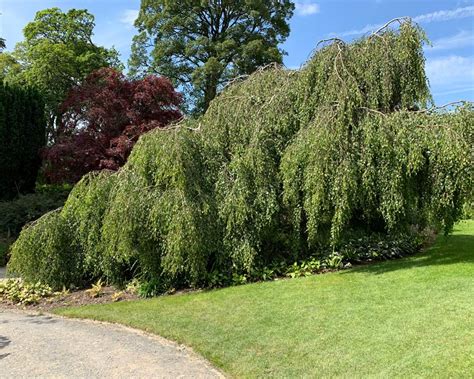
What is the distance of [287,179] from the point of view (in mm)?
7992

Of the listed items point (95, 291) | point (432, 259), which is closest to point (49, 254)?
point (95, 291)

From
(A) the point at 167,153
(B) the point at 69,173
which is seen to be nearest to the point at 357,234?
(A) the point at 167,153

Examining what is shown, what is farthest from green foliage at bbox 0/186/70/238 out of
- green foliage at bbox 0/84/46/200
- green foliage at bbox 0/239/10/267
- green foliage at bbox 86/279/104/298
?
green foliage at bbox 86/279/104/298

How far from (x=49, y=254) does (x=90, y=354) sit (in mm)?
4006

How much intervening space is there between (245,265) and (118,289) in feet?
8.60

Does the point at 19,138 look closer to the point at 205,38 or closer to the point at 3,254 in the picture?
the point at 3,254

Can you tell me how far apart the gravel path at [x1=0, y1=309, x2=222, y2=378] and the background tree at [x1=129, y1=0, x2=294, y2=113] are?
17.2m

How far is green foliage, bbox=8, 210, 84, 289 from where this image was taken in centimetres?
869

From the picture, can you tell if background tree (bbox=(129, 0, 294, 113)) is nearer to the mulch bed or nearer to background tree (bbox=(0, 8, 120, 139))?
background tree (bbox=(0, 8, 120, 139))

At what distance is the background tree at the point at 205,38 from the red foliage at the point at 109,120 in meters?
6.50

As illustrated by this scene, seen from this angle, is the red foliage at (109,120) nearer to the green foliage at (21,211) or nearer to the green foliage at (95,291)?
the green foliage at (21,211)

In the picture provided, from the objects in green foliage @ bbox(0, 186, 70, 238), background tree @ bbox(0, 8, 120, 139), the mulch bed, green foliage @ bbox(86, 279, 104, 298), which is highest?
background tree @ bbox(0, 8, 120, 139)

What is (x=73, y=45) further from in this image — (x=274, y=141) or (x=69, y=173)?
(x=274, y=141)


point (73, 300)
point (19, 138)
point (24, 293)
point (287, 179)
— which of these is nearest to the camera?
point (287, 179)
